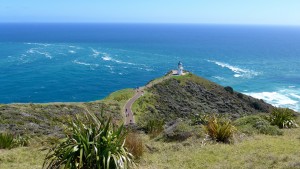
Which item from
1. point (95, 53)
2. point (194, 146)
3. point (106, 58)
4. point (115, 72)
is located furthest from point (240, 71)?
point (194, 146)

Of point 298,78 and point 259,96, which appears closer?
point 259,96

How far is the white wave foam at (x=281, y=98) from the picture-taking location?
→ 7194 centimetres

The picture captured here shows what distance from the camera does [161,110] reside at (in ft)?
189

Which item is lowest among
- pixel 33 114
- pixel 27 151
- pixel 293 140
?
pixel 33 114

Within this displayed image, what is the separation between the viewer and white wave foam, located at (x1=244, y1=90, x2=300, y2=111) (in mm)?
71938

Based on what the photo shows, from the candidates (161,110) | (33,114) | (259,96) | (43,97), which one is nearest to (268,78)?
(259,96)

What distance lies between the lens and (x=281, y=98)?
255ft

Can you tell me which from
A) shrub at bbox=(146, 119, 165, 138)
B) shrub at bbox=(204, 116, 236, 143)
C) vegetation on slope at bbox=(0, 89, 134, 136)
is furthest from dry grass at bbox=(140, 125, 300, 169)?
vegetation on slope at bbox=(0, 89, 134, 136)

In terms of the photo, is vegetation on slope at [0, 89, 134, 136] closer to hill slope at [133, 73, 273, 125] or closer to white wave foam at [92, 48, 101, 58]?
hill slope at [133, 73, 273, 125]

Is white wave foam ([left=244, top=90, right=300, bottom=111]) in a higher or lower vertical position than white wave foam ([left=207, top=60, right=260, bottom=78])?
lower

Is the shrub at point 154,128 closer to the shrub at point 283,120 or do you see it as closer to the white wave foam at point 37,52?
the shrub at point 283,120

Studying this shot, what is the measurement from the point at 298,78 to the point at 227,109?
47.8 metres

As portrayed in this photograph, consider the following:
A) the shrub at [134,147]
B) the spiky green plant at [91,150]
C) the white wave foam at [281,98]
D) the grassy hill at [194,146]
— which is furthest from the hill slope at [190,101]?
the spiky green plant at [91,150]

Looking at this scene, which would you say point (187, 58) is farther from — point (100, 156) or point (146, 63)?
point (100, 156)
